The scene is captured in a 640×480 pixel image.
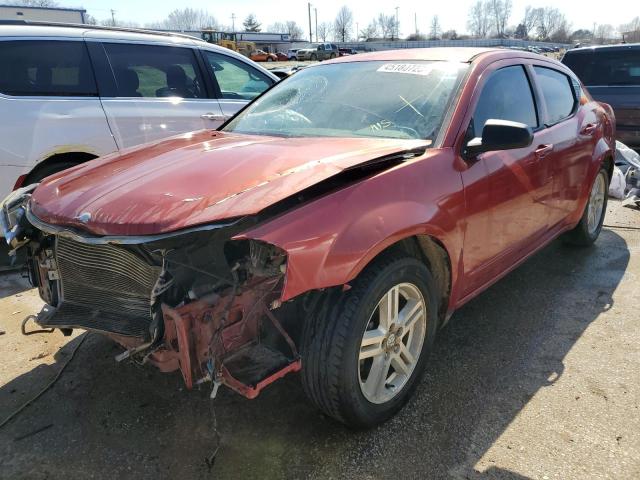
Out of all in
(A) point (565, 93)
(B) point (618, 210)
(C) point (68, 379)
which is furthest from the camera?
(B) point (618, 210)

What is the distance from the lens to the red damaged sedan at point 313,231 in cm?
207

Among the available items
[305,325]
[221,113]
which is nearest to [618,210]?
[221,113]

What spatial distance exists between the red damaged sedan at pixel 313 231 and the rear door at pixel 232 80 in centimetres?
239

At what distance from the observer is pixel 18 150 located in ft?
14.3

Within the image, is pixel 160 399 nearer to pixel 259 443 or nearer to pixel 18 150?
pixel 259 443

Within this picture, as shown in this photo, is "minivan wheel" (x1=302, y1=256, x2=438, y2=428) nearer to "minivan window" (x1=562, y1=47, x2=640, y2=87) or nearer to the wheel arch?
the wheel arch

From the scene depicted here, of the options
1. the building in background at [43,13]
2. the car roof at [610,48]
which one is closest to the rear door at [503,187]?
the car roof at [610,48]

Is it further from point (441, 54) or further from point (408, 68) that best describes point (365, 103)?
point (441, 54)

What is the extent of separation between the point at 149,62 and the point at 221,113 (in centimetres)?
84

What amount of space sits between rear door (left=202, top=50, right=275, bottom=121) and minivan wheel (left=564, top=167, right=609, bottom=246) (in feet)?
11.6

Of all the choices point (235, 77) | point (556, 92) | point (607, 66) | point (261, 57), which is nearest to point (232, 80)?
point (235, 77)

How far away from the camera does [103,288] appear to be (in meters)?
2.49

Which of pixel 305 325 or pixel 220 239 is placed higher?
pixel 220 239

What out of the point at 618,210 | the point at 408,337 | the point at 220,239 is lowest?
the point at 618,210
